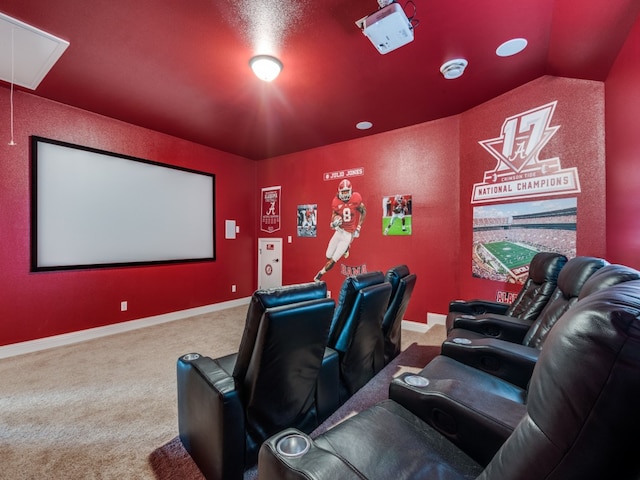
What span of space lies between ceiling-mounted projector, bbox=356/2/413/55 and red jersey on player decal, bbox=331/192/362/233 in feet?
8.86

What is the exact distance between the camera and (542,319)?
2.05m

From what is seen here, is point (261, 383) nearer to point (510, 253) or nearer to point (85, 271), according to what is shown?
point (510, 253)

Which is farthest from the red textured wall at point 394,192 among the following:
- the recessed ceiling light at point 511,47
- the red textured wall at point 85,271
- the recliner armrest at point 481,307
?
the red textured wall at point 85,271

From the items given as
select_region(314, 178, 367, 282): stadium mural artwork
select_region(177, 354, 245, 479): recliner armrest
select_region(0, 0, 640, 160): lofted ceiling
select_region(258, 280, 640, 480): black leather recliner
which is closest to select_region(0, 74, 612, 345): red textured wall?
select_region(314, 178, 367, 282): stadium mural artwork

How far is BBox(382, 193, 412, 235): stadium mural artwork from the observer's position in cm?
420

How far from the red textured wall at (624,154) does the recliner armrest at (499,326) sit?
0.83m

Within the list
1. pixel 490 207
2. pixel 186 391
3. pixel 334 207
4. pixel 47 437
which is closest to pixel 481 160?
pixel 490 207

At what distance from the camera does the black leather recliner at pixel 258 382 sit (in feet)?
4.22

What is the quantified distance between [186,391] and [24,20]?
9.63 ft

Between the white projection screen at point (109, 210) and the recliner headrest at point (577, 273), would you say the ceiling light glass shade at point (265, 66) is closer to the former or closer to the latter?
the white projection screen at point (109, 210)

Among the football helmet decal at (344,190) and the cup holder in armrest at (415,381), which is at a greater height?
the football helmet decal at (344,190)

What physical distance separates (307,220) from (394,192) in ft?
5.58

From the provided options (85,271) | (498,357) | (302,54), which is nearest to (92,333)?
(85,271)

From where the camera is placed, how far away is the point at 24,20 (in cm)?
213
